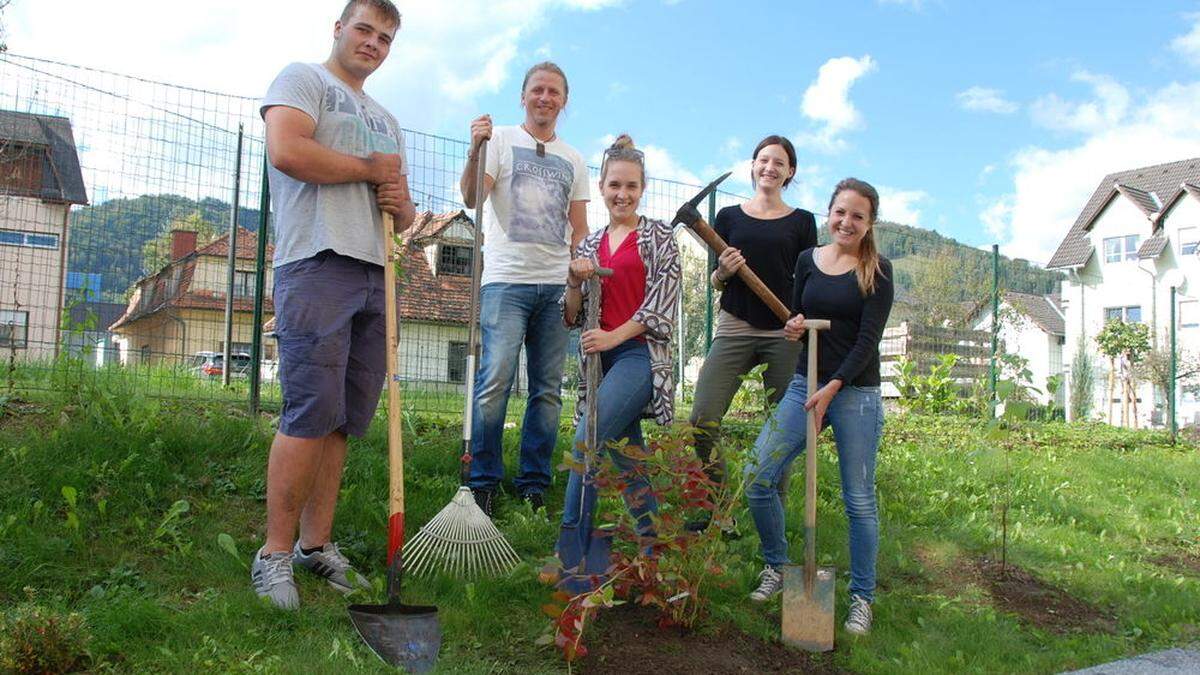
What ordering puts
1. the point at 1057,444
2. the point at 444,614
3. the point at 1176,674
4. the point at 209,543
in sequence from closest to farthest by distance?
the point at 444,614 → the point at 1176,674 → the point at 209,543 → the point at 1057,444

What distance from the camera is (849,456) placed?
3588 mm

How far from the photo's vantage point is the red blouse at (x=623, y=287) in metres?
3.51

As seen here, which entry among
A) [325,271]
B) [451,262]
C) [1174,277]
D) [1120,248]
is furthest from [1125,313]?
[325,271]

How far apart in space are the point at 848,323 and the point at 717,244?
31.0 inches

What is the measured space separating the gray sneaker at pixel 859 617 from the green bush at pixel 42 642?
8.67 ft

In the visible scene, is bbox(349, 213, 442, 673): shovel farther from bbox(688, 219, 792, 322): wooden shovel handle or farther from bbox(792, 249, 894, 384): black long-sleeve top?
bbox(792, 249, 894, 384): black long-sleeve top

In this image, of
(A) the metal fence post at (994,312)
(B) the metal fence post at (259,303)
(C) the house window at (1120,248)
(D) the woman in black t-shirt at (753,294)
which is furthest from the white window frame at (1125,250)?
(B) the metal fence post at (259,303)

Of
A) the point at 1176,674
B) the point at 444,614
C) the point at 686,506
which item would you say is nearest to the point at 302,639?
the point at 444,614

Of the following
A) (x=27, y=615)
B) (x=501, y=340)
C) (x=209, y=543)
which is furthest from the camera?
(x=501, y=340)

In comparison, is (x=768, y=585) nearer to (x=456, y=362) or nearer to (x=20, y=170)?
(x=456, y=362)

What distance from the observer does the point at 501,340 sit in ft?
13.7

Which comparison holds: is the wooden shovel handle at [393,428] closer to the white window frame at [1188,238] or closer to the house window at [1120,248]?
the white window frame at [1188,238]

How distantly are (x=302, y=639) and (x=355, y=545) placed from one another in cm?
92

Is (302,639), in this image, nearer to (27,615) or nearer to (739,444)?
(27,615)
